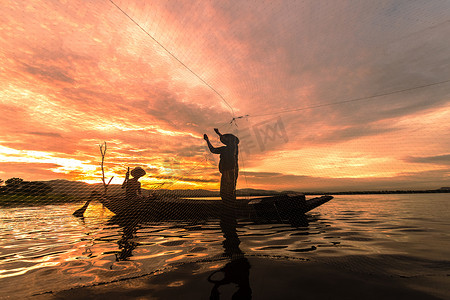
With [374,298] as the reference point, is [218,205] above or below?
above

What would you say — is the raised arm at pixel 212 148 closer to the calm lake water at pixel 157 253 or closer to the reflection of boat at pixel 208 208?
the reflection of boat at pixel 208 208

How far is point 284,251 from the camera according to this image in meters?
4.73

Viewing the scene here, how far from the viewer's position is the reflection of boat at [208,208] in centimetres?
1033

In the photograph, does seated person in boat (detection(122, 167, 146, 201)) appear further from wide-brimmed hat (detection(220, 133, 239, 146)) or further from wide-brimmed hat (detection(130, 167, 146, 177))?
wide-brimmed hat (detection(220, 133, 239, 146))

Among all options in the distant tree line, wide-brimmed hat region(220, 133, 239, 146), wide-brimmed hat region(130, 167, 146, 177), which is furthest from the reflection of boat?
the distant tree line

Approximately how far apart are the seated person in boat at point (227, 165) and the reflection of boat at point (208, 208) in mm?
1259

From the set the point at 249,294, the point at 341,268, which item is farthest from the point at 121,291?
the point at 341,268

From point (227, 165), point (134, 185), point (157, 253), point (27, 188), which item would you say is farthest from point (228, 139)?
point (27, 188)

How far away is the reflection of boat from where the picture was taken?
33.9 ft

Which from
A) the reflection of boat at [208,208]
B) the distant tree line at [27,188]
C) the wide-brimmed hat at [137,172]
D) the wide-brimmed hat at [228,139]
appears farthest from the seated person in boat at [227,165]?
the distant tree line at [27,188]

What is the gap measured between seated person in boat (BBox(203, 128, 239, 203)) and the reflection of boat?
126 cm

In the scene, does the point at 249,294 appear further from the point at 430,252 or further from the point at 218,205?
the point at 218,205

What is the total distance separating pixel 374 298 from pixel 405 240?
466 cm

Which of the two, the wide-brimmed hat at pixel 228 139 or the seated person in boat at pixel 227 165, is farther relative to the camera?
the wide-brimmed hat at pixel 228 139
